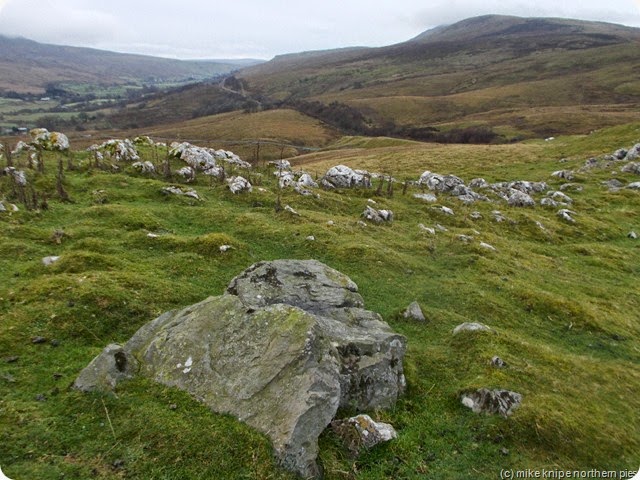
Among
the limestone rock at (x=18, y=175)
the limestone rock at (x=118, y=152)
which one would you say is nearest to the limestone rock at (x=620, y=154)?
the limestone rock at (x=118, y=152)

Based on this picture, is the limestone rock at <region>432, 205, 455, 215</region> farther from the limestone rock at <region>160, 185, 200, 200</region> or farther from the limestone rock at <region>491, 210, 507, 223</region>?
the limestone rock at <region>160, 185, 200, 200</region>

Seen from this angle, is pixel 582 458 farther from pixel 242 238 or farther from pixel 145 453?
Answer: pixel 242 238

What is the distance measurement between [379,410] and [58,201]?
25685mm

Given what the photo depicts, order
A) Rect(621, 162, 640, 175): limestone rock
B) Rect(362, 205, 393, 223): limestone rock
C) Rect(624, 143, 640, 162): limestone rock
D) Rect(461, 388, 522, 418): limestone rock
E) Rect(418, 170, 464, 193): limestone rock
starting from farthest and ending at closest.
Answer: Rect(624, 143, 640, 162): limestone rock < Rect(621, 162, 640, 175): limestone rock < Rect(418, 170, 464, 193): limestone rock < Rect(362, 205, 393, 223): limestone rock < Rect(461, 388, 522, 418): limestone rock

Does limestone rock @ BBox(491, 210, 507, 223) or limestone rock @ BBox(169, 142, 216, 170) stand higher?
limestone rock @ BBox(169, 142, 216, 170)

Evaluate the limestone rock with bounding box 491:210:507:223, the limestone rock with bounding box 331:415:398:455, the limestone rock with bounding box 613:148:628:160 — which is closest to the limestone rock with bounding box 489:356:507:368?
the limestone rock with bounding box 331:415:398:455

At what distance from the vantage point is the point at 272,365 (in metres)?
11.6

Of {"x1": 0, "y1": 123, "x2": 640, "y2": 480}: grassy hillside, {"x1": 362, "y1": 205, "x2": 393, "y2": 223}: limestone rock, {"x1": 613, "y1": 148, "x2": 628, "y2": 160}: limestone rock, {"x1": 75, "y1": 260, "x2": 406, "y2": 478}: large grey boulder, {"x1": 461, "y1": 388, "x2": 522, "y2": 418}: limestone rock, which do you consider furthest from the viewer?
{"x1": 613, "y1": 148, "x2": 628, "y2": 160}: limestone rock

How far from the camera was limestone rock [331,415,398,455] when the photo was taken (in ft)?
36.4

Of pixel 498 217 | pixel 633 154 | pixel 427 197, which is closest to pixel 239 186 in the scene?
pixel 427 197

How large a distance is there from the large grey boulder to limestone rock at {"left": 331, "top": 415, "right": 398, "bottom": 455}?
0.66 m

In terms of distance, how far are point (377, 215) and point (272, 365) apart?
950 inches

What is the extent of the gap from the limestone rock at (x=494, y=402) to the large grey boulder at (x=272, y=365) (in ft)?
7.09

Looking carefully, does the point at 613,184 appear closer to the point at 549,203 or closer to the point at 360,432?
the point at 549,203
